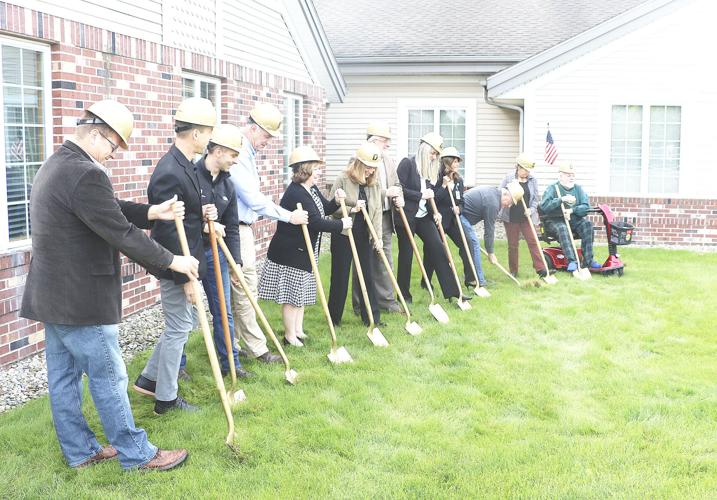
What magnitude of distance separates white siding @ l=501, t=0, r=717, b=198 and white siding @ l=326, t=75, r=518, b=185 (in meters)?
2.05

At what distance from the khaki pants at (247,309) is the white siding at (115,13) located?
8.30 ft

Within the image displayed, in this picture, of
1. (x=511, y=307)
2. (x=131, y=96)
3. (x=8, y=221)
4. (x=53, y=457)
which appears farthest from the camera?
(x=511, y=307)

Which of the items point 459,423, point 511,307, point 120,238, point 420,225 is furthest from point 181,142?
point 511,307

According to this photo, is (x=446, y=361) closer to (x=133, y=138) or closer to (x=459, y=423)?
(x=459, y=423)

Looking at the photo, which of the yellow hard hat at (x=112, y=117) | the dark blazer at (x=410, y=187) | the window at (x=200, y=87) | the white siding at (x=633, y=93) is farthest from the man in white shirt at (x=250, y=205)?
the white siding at (x=633, y=93)

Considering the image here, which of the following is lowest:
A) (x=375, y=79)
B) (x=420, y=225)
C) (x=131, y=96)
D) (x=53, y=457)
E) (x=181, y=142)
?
(x=53, y=457)

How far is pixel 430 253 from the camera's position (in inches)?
377

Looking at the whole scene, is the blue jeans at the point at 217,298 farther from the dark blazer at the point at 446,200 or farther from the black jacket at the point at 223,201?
the dark blazer at the point at 446,200

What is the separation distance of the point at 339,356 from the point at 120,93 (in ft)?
11.5

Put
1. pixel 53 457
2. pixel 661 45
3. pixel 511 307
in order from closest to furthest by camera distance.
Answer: pixel 53 457 → pixel 511 307 → pixel 661 45

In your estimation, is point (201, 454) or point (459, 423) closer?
point (201, 454)

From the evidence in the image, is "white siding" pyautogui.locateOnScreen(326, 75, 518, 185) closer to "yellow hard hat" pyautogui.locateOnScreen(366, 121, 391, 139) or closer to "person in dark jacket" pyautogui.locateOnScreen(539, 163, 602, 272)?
"person in dark jacket" pyautogui.locateOnScreen(539, 163, 602, 272)

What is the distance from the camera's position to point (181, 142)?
5.60 meters

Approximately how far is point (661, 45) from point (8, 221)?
12009 millimetres
